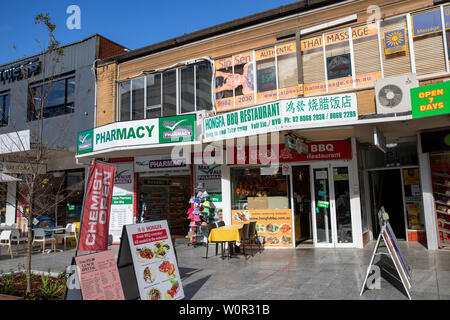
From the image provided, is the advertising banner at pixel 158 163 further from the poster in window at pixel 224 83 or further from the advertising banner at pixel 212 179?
the poster in window at pixel 224 83

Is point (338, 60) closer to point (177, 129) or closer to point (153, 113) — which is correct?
point (177, 129)

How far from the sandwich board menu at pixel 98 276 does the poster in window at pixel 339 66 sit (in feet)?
26.3

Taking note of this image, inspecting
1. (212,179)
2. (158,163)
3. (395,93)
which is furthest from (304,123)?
(158,163)

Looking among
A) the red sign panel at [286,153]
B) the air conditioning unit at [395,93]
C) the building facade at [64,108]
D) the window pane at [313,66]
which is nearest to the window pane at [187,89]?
the red sign panel at [286,153]

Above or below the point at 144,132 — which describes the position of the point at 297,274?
below

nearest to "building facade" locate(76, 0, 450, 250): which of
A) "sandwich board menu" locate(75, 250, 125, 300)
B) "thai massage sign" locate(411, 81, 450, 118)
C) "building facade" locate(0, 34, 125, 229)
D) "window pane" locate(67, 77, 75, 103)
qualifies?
"thai massage sign" locate(411, 81, 450, 118)

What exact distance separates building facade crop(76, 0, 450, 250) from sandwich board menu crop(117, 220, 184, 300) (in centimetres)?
448

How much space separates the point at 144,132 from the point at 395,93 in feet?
24.8

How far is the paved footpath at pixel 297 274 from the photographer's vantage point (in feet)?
18.5

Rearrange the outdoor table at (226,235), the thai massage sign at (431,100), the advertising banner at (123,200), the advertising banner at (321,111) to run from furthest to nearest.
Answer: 1. the advertising banner at (123,200)
2. the outdoor table at (226,235)
3. the advertising banner at (321,111)
4. the thai massage sign at (431,100)

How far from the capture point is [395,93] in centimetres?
850

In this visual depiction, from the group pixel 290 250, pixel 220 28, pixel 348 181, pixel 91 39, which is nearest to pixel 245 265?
pixel 290 250

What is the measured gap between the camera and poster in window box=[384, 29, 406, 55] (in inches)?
355

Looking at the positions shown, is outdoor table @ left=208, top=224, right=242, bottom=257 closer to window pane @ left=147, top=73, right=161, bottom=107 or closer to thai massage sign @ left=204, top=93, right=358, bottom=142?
thai massage sign @ left=204, top=93, right=358, bottom=142
